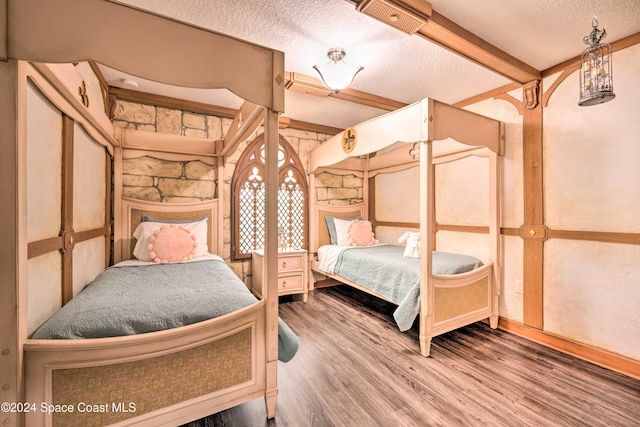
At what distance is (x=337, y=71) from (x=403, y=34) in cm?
55

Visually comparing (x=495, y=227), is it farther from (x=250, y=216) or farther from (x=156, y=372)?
(x=156, y=372)

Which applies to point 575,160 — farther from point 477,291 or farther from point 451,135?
point 477,291

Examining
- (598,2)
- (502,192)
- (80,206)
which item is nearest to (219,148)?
(80,206)

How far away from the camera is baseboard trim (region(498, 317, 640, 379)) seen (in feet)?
6.49

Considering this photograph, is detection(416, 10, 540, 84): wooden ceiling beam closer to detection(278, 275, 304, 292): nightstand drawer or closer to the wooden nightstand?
the wooden nightstand

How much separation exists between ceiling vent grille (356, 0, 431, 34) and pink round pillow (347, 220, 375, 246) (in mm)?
2607

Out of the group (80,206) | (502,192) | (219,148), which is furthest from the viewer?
(219,148)

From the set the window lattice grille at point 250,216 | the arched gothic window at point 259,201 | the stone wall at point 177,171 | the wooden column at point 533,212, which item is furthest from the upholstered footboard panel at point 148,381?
the wooden column at point 533,212

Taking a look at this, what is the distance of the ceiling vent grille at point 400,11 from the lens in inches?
62.5

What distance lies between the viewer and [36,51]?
100 centimetres

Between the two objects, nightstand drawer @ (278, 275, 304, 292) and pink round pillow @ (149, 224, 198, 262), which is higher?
pink round pillow @ (149, 224, 198, 262)

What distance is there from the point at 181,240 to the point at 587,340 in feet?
12.1

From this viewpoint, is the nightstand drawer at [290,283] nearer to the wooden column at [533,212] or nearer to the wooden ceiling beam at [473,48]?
the wooden column at [533,212]

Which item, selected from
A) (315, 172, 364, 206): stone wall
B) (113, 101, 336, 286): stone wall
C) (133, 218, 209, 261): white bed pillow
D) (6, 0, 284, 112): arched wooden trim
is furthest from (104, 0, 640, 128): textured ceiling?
(315, 172, 364, 206): stone wall
